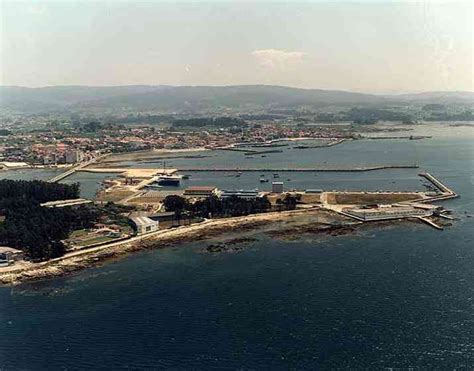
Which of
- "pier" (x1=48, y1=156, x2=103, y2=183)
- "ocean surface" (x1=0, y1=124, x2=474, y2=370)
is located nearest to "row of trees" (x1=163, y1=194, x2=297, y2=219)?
"ocean surface" (x1=0, y1=124, x2=474, y2=370)

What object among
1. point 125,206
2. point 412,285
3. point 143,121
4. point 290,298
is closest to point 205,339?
point 290,298

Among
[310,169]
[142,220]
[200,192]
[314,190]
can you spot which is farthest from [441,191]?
[142,220]

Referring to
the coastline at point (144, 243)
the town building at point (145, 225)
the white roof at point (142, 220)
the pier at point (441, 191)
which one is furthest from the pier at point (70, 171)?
the pier at point (441, 191)

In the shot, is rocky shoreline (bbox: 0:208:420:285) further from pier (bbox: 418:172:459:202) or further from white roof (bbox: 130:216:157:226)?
pier (bbox: 418:172:459:202)

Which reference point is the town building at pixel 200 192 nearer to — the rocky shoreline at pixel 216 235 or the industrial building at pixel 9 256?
the rocky shoreline at pixel 216 235

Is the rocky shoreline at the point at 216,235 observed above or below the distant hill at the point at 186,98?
below

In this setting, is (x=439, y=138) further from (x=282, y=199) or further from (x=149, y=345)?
(x=149, y=345)

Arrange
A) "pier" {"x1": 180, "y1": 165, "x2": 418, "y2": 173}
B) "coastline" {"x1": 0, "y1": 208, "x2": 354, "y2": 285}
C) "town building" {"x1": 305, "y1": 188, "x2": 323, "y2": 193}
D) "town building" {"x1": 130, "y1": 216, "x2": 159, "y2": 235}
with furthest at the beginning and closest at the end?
"pier" {"x1": 180, "y1": 165, "x2": 418, "y2": 173} < "town building" {"x1": 305, "y1": 188, "x2": 323, "y2": 193} < "town building" {"x1": 130, "y1": 216, "x2": 159, "y2": 235} < "coastline" {"x1": 0, "y1": 208, "x2": 354, "y2": 285}
